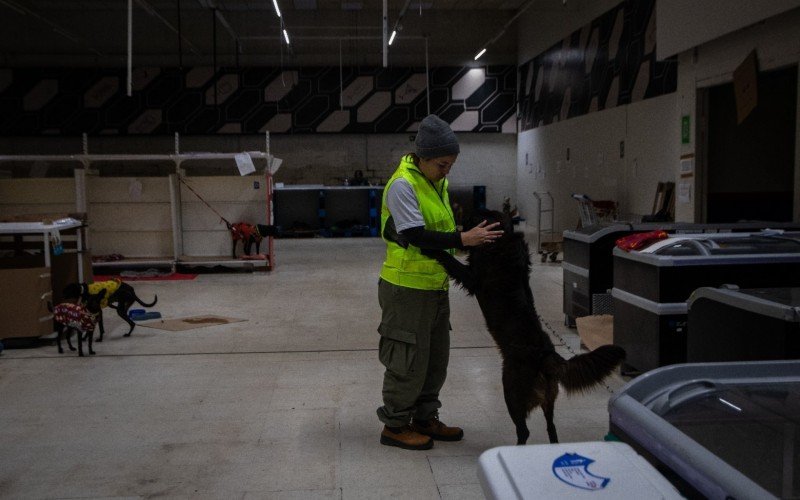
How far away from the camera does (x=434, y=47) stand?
52.8 feet

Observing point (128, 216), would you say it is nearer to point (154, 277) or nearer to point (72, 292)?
point (154, 277)

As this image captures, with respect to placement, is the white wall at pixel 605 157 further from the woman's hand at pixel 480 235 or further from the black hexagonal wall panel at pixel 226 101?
the woman's hand at pixel 480 235

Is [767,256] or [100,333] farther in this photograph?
[100,333]

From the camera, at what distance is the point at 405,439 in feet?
10.2

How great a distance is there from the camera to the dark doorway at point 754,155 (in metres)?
7.69

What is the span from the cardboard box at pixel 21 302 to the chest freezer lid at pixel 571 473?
4980 mm

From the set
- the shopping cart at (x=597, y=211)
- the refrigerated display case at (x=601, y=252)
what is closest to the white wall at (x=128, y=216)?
the shopping cart at (x=597, y=211)

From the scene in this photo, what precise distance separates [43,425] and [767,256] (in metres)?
3.84

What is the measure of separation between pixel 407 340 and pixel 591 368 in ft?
2.62

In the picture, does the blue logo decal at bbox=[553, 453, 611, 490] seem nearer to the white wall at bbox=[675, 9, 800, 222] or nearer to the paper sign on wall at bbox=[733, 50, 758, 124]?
the white wall at bbox=[675, 9, 800, 222]

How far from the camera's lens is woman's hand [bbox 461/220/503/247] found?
267 centimetres

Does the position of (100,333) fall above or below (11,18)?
below

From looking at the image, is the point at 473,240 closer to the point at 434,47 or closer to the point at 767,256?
the point at 767,256

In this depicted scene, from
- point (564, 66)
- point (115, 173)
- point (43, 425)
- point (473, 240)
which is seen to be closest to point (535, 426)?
point (473, 240)
